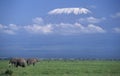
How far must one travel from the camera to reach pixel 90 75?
1739 centimetres

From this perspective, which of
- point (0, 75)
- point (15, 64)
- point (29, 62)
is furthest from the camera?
point (29, 62)

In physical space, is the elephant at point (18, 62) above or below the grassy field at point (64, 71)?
above

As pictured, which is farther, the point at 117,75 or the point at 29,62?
the point at 29,62

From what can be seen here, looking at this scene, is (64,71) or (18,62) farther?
(18,62)

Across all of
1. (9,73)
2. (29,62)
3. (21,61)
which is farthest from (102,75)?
(29,62)

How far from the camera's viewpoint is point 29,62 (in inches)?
1246

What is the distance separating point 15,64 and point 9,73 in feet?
37.3

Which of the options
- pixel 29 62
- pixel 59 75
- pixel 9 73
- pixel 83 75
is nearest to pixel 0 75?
pixel 9 73

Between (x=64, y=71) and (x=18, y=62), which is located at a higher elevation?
(x=18, y=62)

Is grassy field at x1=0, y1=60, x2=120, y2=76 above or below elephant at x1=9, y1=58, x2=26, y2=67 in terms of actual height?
below

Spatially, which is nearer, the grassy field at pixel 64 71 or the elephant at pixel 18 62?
the grassy field at pixel 64 71

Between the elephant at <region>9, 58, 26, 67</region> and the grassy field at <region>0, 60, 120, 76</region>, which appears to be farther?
the elephant at <region>9, 58, 26, 67</region>

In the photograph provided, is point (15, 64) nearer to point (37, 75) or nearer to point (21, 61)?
point (21, 61)

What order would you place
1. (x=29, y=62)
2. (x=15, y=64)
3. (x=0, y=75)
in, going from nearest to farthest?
(x=0, y=75), (x=15, y=64), (x=29, y=62)
